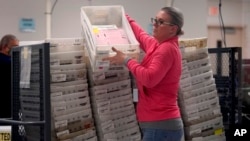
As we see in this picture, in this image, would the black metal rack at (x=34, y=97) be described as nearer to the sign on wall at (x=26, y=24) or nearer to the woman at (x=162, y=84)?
the woman at (x=162, y=84)

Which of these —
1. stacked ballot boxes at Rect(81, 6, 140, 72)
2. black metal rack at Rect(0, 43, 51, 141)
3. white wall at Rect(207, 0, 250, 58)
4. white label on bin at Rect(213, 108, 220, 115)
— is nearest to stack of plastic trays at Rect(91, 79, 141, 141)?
stacked ballot boxes at Rect(81, 6, 140, 72)

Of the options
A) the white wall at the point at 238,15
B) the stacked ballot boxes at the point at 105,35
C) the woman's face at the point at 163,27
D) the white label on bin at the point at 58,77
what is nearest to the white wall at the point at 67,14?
the white wall at the point at 238,15

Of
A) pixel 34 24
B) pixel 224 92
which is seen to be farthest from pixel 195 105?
pixel 34 24

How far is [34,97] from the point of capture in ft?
5.99

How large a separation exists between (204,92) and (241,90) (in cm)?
29

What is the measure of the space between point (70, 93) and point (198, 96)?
936 millimetres

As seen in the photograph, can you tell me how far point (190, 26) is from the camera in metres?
5.78

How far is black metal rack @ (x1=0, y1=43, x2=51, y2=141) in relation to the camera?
5.49 ft

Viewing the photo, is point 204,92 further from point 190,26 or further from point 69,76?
point 190,26

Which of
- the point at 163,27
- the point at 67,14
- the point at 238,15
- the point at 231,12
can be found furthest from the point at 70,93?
the point at 238,15

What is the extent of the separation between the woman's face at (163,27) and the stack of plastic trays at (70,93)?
443mm

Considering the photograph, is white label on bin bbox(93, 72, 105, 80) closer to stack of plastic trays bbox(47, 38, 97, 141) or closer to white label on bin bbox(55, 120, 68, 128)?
stack of plastic trays bbox(47, 38, 97, 141)

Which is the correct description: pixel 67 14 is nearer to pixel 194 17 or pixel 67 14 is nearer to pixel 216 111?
pixel 194 17

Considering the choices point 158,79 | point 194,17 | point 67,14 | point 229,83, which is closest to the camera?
point 158,79
